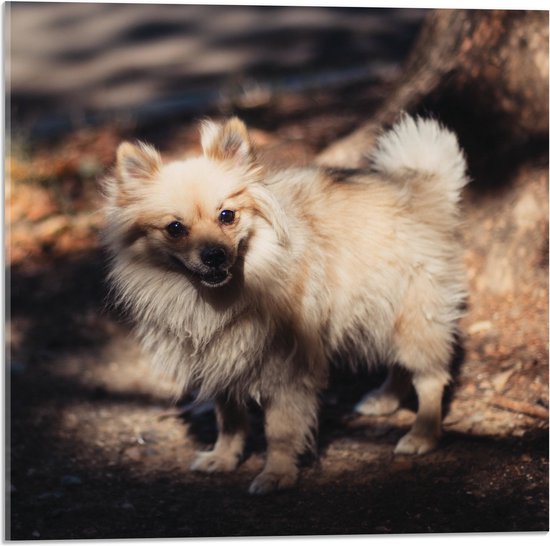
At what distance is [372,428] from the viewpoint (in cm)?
Answer: 392

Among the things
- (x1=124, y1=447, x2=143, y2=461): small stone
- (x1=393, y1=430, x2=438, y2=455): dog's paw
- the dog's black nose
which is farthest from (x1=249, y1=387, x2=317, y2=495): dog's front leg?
the dog's black nose

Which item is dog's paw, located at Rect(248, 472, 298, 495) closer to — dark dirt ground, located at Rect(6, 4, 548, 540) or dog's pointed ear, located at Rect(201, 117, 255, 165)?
dark dirt ground, located at Rect(6, 4, 548, 540)

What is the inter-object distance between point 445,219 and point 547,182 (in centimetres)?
73

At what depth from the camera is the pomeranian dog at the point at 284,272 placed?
3125 mm

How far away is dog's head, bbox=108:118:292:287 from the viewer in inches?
121

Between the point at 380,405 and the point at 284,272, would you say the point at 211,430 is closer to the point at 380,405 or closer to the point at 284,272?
the point at 380,405

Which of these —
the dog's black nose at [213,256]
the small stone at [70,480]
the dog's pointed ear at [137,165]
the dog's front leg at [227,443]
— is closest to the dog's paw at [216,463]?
the dog's front leg at [227,443]

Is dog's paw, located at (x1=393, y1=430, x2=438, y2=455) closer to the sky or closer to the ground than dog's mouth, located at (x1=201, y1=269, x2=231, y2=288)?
closer to the ground

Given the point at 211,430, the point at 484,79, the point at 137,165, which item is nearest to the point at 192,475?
the point at 211,430

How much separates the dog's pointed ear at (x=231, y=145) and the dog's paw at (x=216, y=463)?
4.37ft

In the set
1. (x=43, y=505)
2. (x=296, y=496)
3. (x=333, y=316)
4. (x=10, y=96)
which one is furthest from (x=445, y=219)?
(x=10, y=96)

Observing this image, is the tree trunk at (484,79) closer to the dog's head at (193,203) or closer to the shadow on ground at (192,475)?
the shadow on ground at (192,475)

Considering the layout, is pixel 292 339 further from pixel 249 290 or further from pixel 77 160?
pixel 77 160

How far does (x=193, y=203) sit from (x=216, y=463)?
125 cm
